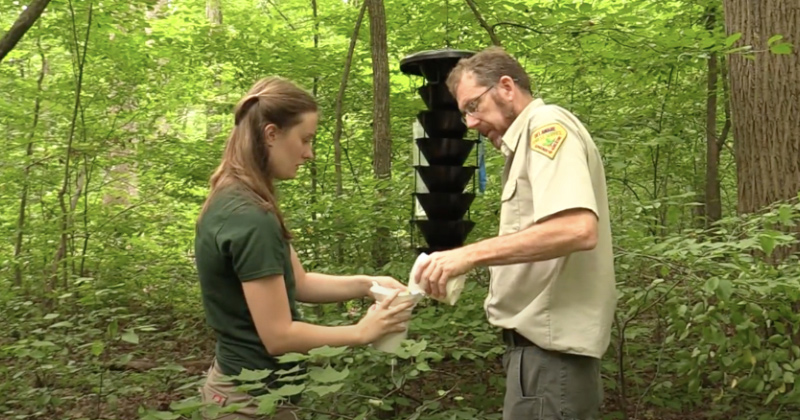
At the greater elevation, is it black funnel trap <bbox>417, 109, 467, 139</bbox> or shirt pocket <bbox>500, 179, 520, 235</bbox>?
black funnel trap <bbox>417, 109, 467, 139</bbox>

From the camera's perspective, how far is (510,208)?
2.06 m

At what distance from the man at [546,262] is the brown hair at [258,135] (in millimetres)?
532

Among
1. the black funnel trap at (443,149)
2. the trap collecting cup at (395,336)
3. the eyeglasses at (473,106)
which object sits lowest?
the trap collecting cup at (395,336)

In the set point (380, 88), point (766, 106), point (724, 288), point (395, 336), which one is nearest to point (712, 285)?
point (724, 288)

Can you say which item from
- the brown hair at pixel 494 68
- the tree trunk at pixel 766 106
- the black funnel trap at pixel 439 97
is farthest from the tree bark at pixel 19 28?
the tree trunk at pixel 766 106

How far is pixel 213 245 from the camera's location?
1830 mm

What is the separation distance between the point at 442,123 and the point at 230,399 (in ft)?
5.54

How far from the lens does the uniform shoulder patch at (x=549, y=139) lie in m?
1.88

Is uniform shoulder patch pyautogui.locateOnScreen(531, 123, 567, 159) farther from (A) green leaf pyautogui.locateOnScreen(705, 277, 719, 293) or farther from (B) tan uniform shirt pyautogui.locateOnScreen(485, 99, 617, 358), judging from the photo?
(A) green leaf pyautogui.locateOnScreen(705, 277, 719, 293)

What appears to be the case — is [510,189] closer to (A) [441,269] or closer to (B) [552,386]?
(A) [441,269]

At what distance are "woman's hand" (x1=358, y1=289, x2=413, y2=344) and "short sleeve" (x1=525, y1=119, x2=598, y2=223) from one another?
47 centimetres

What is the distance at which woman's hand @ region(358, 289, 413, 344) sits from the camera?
76.9 inches

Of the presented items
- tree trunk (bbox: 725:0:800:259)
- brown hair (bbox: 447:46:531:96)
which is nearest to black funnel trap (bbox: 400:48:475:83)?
brown hair (bbox: 447:46:531:96)

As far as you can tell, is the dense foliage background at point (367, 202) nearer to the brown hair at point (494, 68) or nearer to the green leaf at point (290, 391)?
the green leaf at point (290, 391)
